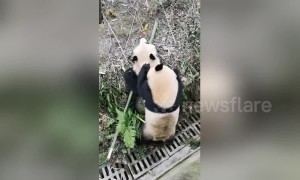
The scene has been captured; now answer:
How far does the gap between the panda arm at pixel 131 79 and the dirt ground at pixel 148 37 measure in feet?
0.07

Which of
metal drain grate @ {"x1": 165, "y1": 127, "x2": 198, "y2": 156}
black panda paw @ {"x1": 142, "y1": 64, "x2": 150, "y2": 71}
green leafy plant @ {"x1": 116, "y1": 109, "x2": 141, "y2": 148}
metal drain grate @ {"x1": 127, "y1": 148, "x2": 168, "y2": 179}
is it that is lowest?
metal drain grate @ {"x1": 127, "y1": 148, "x2": 168, "y2": 179}

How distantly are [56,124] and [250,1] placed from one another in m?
1.03

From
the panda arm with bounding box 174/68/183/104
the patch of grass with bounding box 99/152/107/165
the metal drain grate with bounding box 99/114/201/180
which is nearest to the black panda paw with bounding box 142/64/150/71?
the panda arm with bounding box 174/68/183/104

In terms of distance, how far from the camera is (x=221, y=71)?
1720 mm

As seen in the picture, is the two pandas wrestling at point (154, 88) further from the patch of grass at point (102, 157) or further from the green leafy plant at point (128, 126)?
the patch of grass at point (102, 157)

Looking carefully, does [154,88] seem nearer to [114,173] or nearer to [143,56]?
[143,56]

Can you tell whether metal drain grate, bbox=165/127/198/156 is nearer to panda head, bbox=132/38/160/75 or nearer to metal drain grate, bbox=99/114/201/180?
metal drain grate, bbox=99/114/201/180

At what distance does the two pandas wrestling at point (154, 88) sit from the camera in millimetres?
1768

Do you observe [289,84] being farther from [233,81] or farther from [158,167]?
[158,167]

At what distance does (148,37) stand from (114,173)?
65 cm

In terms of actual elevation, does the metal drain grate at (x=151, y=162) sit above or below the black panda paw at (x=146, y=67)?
below

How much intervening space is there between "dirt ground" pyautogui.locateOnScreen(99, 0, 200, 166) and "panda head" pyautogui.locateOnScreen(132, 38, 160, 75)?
2cm

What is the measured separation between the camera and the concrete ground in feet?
5.79

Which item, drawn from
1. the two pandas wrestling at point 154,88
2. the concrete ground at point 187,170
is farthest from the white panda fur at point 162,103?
the concrete ground at point 187,170
